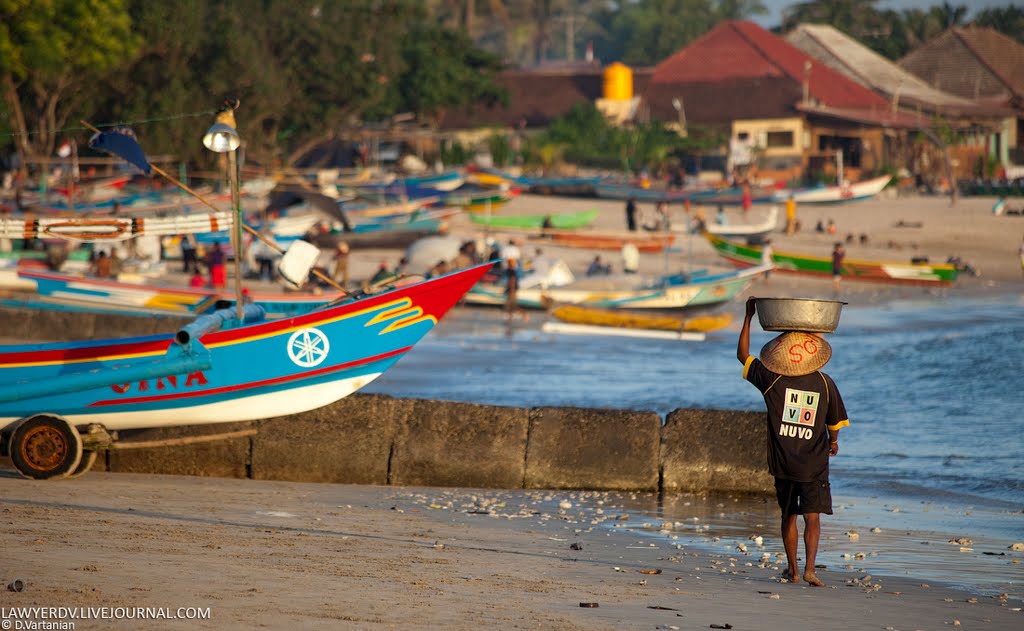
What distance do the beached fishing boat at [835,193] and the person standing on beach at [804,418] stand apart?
3905 cm

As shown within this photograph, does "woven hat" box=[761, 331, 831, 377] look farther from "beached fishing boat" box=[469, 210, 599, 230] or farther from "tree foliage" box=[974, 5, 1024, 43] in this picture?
"tree foliage" box=[974, 5, 1024, 43]

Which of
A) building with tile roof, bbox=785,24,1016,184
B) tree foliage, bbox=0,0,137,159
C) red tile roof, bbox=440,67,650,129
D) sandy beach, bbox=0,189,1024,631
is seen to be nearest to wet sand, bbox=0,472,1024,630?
sandy beach, bbox=0,189,1024,631

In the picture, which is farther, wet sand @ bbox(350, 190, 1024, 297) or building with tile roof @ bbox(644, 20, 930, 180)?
building with tile roof @ bbox(644, 20, 930, 180)

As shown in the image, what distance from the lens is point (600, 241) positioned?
36062 millimetres

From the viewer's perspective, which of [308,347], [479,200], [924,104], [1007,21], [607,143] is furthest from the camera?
[1007,21]

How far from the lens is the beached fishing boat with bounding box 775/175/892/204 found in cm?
4528

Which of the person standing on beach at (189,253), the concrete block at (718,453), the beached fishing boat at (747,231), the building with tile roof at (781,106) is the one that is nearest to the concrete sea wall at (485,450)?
the concrete block at (718,453)

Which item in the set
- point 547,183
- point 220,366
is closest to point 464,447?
point 220,366

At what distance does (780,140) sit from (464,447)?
1846 inches

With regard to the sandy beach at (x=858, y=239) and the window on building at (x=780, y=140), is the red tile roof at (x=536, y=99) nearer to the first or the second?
the window on building at (x=780, y=140)

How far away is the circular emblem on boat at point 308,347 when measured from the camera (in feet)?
34.1

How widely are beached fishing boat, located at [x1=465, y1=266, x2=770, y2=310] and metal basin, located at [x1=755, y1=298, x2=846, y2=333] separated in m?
16.9

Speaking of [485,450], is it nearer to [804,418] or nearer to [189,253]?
[804,418]

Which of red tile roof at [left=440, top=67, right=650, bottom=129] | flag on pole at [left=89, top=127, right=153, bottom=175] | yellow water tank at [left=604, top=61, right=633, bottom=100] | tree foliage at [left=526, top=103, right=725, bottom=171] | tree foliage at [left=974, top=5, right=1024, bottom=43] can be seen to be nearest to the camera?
flag on pole at [left=89, top=127, right=153, bottom=175]
